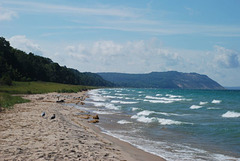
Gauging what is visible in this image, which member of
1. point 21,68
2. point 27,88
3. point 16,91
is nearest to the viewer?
point 16,91

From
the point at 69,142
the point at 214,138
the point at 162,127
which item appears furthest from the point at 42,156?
the point at 162,127

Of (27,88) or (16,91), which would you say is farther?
(27,88)

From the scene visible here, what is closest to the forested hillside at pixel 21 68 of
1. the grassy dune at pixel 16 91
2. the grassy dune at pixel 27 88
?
the grassy dune at pixel 27 88

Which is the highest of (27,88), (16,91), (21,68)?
(21,68)

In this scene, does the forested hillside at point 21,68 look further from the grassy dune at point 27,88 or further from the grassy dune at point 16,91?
the grassy dune at point 16,91

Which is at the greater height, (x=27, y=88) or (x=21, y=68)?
(x=21, y=68)

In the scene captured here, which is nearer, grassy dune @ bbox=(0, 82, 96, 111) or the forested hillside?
grassy dune @ bbox=(0, 82, 96, 111)

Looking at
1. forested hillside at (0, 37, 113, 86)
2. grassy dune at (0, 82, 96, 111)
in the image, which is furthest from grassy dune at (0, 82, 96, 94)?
forested hillside at (0, 37, 113, 86)

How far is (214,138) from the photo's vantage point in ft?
Answer: 54.2

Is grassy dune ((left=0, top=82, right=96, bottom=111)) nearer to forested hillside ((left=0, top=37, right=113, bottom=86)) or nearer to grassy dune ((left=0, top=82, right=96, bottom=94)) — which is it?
grassy dune ((left=0, top=82, right=96, bottom=94))

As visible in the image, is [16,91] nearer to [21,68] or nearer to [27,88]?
[27,88]

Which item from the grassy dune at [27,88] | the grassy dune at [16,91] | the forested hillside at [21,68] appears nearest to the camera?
the grassy dune at [16,91]

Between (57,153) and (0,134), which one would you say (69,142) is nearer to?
(57,153)

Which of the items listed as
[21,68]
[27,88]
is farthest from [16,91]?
[21,68]
